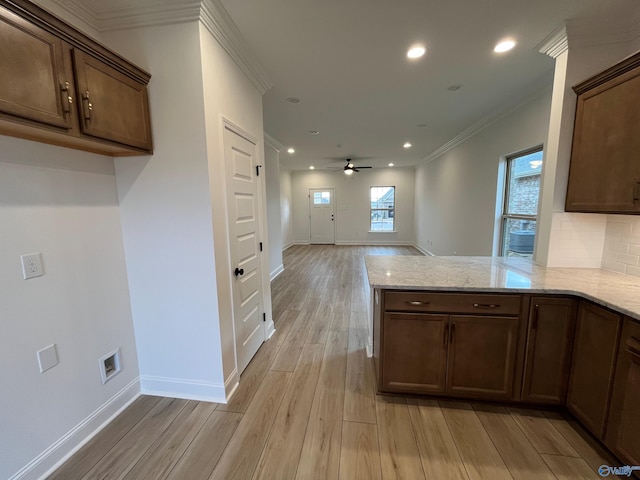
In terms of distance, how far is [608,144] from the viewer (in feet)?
5.65

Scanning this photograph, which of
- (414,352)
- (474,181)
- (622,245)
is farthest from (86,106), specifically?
(474,181)

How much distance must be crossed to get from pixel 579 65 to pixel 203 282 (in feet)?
10.5

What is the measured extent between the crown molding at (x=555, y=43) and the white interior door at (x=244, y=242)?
2.51 meters

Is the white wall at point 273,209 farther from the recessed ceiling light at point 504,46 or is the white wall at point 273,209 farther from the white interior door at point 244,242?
the recessed ceiling light at point 504,46

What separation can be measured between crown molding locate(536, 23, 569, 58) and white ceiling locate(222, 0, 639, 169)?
0.05 meters

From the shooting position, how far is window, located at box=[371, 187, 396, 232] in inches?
350

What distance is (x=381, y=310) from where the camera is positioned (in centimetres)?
183

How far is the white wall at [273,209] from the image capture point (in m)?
4.84

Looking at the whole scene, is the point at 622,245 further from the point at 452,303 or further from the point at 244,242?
the point at 244,242

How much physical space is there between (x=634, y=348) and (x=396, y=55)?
8.16 ft

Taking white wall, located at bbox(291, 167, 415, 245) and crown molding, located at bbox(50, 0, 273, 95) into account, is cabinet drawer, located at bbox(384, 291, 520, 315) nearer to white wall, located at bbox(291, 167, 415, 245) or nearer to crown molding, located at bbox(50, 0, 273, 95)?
crown molding, located at bbox(50, 0, 273, 95)

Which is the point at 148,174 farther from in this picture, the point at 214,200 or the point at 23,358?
the point at 23,358

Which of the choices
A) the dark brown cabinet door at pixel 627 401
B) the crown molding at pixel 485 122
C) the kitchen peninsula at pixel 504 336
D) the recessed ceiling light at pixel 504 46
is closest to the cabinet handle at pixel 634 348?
the dark brown cabinet door at pixel 627 401

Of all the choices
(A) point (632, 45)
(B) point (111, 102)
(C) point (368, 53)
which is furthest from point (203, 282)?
(A) point (632, 45)
